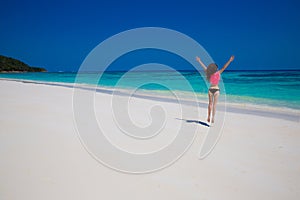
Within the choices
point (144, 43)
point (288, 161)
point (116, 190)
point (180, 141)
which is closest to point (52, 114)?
point (144, 43)

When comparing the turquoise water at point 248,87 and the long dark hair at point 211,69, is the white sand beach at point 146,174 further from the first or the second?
the turquoise water at point 248,87

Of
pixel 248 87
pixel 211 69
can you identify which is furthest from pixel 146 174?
pixel 248 87

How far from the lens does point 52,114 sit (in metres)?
7.33

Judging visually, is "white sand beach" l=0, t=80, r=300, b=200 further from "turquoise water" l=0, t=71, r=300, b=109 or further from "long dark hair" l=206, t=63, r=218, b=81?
"turquoise water" l=0, t=71, r=300, b=109

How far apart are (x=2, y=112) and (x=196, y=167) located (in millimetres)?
6685

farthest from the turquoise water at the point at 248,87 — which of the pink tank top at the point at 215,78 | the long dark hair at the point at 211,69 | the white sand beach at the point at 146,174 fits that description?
the white sand beach at the point at 146,174

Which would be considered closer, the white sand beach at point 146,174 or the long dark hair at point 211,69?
the white sand beach at point 146,174

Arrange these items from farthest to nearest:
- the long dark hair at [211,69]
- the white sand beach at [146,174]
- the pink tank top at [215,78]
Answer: the pink tank top at [215,78], the long dark hair at [211,69], the white sand beach at [146,174]

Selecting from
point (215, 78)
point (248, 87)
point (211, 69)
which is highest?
point (248, 87)

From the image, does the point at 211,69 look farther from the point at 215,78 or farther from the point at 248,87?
the point at 248,87

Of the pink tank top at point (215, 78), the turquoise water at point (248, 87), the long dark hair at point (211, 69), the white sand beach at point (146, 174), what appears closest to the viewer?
the white sand beach at point (146, 174)

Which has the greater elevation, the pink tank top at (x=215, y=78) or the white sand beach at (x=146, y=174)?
the pink tank top at (x=215, y=78)

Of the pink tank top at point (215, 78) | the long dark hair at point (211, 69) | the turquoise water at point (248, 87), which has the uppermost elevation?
the turquoise water at point (248, 87)

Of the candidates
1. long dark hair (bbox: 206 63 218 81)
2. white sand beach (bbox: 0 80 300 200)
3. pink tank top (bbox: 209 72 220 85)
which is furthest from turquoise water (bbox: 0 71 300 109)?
white sand beach (bbox: 0 80 300 200)
